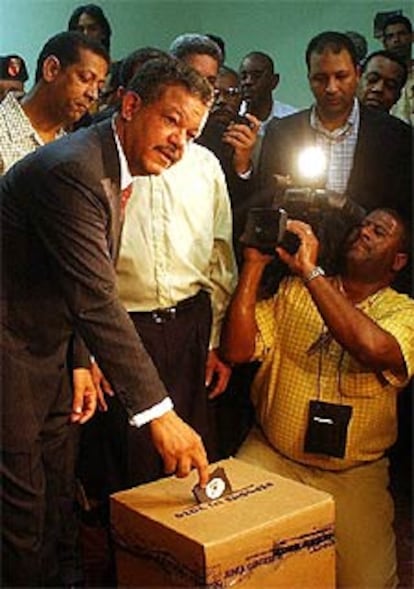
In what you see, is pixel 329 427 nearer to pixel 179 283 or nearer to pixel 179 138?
pixel 179 283

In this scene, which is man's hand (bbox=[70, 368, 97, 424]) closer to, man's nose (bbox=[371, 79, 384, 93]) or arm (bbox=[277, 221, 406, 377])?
arm (bbox=[277, 221, 406, 377])

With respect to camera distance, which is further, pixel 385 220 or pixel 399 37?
pixel 399 37

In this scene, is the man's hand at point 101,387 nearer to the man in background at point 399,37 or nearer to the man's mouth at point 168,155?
the man's mouth at point 168,155

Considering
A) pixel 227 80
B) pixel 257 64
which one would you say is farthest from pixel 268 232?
pixel 257 64

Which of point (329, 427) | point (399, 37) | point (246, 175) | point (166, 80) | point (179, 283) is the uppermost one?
point (399, 37)

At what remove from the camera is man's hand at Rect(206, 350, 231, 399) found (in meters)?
2.26

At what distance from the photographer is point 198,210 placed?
2.15 metres

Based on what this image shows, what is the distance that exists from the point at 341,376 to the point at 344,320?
19 cm

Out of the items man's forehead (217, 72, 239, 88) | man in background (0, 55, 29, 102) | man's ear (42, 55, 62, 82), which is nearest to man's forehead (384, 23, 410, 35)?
man's forehead (217, 72, 239, 88)

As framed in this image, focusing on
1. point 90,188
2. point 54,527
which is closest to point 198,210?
point 90,188

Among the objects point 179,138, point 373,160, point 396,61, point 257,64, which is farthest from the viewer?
point 257,64

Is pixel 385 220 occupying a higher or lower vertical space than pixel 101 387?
higher

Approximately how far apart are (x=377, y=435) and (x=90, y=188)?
39.5 inches

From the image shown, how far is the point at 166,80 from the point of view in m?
1.70
